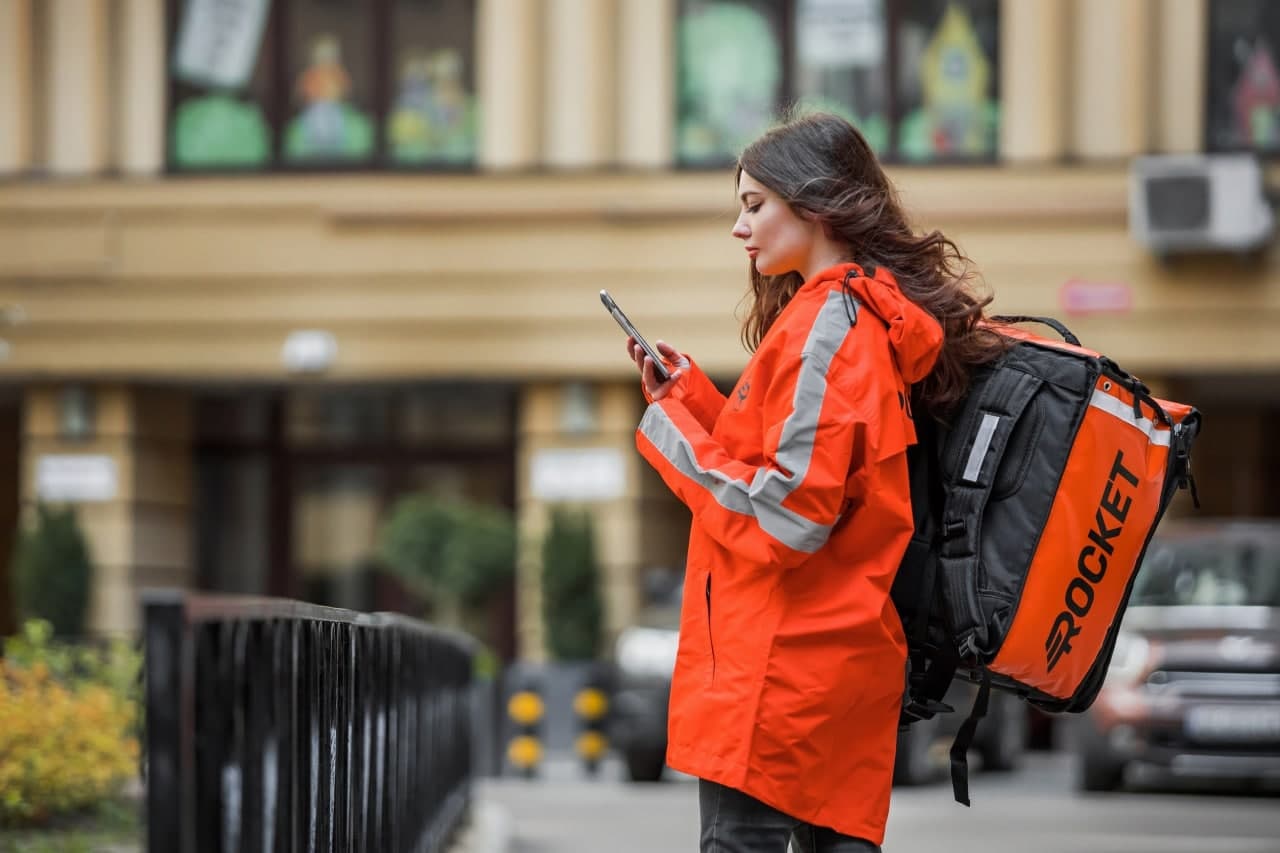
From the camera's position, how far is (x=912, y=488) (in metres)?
3.89

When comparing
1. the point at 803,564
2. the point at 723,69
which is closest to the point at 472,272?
the point at 723,69

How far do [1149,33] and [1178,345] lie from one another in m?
2.60

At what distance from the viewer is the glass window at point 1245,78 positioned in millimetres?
18375

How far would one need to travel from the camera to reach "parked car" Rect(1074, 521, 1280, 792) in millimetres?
12609

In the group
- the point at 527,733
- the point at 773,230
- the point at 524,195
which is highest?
the point at 524,195

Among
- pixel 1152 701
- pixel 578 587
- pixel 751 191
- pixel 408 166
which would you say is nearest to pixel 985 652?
pixel 751 191

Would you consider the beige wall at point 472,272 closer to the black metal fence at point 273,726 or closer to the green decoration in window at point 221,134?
the green decoration in window at point 221,134

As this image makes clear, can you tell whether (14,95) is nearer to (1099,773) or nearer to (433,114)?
(433,114)

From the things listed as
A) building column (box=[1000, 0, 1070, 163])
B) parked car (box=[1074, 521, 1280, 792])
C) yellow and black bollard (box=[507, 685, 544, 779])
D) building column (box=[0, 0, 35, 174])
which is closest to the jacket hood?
parked car (box=[1074, 521, 1280, 792])

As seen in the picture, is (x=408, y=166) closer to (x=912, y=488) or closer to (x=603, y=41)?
(x=603, y=41)

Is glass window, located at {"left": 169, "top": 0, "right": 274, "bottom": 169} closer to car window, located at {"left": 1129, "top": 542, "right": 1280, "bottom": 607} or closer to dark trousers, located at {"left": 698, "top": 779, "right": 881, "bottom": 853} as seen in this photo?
car window, located at {"left": 1129, "top": 542, "right": 1280, "bottom": 607}

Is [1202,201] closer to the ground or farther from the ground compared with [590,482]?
farther from the ground

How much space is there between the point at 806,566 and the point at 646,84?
51.0 feet

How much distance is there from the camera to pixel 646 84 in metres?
18.8
